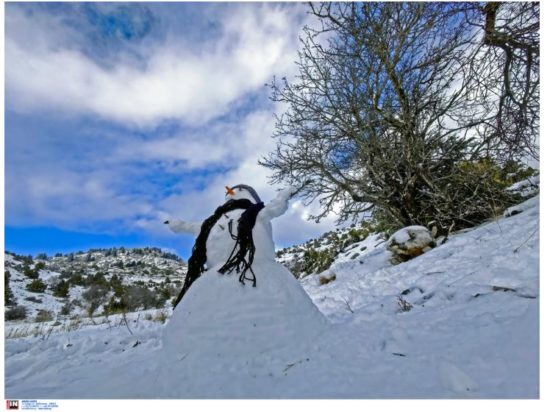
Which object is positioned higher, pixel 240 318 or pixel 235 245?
pixel 235 245

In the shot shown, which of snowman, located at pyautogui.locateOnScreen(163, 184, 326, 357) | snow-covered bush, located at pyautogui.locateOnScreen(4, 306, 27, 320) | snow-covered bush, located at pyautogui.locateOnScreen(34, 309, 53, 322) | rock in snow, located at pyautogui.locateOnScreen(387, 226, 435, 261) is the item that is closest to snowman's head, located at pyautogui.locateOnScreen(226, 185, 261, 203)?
snowman, located at pyautogui.locateOnScreen(163, 184, 326, 357)

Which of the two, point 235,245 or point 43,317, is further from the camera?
point 43,317

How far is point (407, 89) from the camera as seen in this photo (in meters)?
6.62

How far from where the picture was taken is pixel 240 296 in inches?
91.4

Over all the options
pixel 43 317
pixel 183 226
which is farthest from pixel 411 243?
pixel 43 317

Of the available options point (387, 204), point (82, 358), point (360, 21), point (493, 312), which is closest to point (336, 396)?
point (493, 312)

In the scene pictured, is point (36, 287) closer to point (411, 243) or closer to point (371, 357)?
point (411, 243)

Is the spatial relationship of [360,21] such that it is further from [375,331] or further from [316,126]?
[375,331]

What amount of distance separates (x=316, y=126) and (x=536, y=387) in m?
6.50

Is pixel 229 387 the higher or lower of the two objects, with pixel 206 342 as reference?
lower

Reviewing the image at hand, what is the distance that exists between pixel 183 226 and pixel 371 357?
226 centimetres

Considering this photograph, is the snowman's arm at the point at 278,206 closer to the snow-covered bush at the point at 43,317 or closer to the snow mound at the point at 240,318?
the snow mound at the point at 240,318

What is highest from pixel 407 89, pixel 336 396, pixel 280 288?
pixel 407 89

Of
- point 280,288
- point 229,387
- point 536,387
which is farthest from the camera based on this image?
point 280,288
